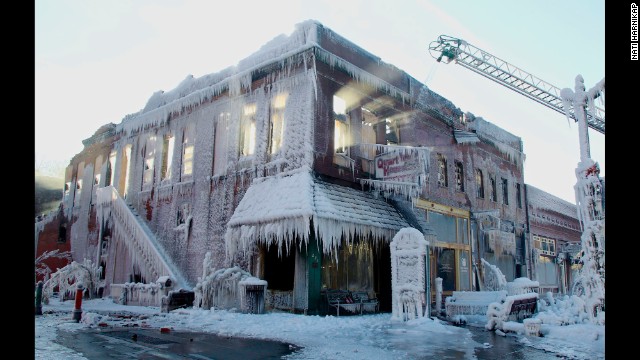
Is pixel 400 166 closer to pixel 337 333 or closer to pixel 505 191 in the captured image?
pixel 337 333

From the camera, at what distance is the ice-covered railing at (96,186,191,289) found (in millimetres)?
19105

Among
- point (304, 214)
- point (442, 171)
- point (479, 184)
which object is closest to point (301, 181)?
point (304, 214)

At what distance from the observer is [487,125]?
2595 centimetres

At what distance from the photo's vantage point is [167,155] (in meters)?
22.4

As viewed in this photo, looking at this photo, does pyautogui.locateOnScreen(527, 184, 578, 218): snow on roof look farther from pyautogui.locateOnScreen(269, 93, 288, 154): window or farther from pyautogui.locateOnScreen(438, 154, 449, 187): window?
pyautogui.locateOnScreen(269, 93, 288, 154): window

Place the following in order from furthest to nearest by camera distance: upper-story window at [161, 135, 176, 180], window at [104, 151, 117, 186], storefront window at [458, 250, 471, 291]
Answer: window at [104, 151, 117, 186], upper-story window at [161, 135, 176, 180], storefront window at [458, 250, 471, 291]

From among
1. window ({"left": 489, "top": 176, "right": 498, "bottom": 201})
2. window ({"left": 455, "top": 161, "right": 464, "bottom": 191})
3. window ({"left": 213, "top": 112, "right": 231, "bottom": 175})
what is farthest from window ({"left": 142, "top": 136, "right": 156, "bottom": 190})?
window ({"left": 489, "top": 176, "right": 498, "bottom": 201})

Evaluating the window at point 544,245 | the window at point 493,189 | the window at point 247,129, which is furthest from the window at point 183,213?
the window at point 544,245

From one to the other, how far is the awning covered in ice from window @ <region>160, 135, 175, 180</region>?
7.02 metres

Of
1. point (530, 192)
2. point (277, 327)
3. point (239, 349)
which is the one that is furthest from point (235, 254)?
point (530, 192)

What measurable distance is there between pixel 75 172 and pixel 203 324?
2011cm

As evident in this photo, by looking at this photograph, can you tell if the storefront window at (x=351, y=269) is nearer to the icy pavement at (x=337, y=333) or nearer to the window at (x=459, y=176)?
the icy pavement at (x=337, y=333)

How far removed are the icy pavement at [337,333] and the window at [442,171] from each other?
351 inches
